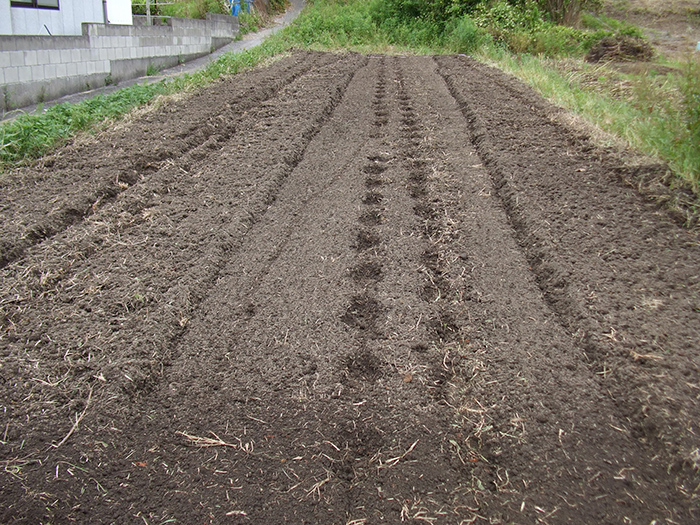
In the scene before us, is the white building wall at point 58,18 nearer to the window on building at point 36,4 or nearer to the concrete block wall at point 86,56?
the window on building at point 36,4

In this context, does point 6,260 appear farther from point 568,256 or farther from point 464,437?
point 568,256

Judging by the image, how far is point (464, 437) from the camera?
2031 mm

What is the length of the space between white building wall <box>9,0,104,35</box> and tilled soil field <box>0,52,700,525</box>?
5193 mm

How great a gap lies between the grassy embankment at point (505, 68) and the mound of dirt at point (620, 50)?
442 mm

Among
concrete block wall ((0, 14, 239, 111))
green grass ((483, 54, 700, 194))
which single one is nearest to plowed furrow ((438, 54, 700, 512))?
green grass ((483, 54, 700, 194))

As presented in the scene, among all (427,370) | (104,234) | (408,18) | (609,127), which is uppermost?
(408,18)

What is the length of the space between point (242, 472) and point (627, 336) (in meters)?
1.98

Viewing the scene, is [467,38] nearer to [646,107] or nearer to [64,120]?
[646,107]

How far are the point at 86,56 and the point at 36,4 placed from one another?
1.22 metres

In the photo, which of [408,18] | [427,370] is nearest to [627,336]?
[427,370]

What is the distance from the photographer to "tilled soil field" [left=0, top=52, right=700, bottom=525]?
1835 mm

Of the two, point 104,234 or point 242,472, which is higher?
point 104,234

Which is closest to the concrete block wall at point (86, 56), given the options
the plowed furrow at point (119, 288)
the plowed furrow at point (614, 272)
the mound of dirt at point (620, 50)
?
the plowed furrow at point (119, 288)

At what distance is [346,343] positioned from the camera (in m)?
2.53
